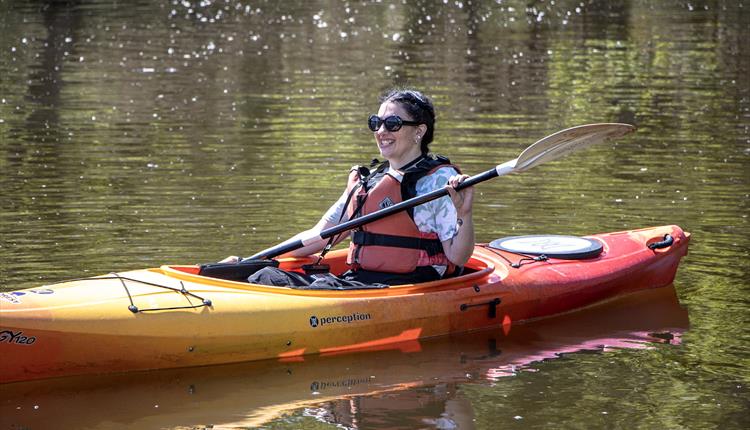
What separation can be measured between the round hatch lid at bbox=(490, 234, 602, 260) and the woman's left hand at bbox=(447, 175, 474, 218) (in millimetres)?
1170

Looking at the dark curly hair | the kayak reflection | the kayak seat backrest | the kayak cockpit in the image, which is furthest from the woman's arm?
the kayak seat backrest

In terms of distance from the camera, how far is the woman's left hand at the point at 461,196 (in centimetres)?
529

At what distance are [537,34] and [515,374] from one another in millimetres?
17371

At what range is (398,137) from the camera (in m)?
5.51

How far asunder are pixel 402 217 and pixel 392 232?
0.09 m

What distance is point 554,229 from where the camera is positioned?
7844mm

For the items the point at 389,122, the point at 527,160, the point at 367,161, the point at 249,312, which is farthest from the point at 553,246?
the point at 367,161

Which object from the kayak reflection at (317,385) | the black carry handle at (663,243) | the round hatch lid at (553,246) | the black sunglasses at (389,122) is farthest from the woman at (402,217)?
the black carry handle at (663,243)

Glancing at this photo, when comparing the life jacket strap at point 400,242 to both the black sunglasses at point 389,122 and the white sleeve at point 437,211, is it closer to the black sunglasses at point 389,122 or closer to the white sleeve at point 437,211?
the white sleeve at point 437,211

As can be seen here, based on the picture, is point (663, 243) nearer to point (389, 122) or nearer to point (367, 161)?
point (389, 122)

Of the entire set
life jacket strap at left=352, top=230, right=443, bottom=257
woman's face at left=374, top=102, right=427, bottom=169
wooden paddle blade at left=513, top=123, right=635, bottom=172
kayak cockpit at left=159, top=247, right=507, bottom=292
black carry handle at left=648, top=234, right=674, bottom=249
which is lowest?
black carry handle at left=648, top=234, right=674, bottom=249

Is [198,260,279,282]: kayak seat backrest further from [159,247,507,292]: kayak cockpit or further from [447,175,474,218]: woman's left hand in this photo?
[447,175,474,218]: woman's left hand

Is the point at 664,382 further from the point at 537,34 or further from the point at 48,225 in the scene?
the point at 537,34

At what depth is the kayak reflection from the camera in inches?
190
